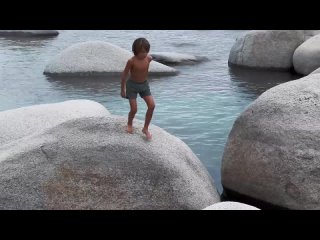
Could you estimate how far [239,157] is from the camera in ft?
19.8

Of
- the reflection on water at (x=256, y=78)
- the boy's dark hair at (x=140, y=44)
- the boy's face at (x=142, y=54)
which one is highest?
the boy's dark hair at (x=140, y=44)

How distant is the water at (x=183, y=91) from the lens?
28.6ft

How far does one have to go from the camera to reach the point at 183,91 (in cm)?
1177

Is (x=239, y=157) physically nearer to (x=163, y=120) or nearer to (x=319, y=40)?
(x=163, y=120)

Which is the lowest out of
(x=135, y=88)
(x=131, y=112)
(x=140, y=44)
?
(x=131, y=112)

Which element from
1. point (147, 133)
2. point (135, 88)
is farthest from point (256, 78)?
point (135, 88)

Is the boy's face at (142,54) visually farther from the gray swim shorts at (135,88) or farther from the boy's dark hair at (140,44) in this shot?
the gray swim shorts at (135,88)

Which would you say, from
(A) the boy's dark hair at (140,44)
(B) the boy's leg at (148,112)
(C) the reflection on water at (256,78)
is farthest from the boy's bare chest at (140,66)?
(C) the reflection on water at (256,78)

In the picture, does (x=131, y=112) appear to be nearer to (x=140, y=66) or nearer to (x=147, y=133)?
(x=147, y=133)

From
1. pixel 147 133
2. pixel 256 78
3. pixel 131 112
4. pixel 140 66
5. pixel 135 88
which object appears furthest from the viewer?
pixel 256 78

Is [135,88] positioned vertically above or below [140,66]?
below

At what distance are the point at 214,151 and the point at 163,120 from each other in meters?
1.81

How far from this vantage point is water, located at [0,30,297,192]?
871cm

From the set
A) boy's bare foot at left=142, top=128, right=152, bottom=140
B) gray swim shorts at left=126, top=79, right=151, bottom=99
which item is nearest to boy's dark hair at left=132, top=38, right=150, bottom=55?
gray swim shorts at left=126, top=79, right=151, bottom=99
